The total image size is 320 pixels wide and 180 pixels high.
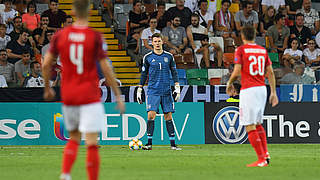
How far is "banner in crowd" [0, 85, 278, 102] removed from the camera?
696 inches

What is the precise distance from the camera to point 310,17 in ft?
79.5

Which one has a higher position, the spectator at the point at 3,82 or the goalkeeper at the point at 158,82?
the goalkeeper at the point at 158,82

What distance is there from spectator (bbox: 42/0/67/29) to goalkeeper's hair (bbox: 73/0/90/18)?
46.7 feet

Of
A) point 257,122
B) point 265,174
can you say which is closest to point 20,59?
point 257,122

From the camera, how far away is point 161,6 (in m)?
22.3

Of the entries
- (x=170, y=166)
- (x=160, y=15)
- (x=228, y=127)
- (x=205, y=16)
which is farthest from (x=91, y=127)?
(x=205, y=16)

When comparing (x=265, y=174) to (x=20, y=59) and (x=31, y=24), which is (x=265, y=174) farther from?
(x=31, y=24)

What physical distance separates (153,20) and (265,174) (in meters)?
12.5

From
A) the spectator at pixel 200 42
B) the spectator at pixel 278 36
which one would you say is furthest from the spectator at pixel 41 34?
the spectator at pixel 278 36

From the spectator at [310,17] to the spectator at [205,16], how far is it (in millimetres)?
3859

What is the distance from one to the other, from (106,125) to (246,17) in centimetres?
815

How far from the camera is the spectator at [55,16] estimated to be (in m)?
21.2

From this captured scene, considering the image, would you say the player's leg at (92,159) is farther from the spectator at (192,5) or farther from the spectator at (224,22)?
the spectator at (192,5)

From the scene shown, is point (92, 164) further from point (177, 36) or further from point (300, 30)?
point (300, 30)
